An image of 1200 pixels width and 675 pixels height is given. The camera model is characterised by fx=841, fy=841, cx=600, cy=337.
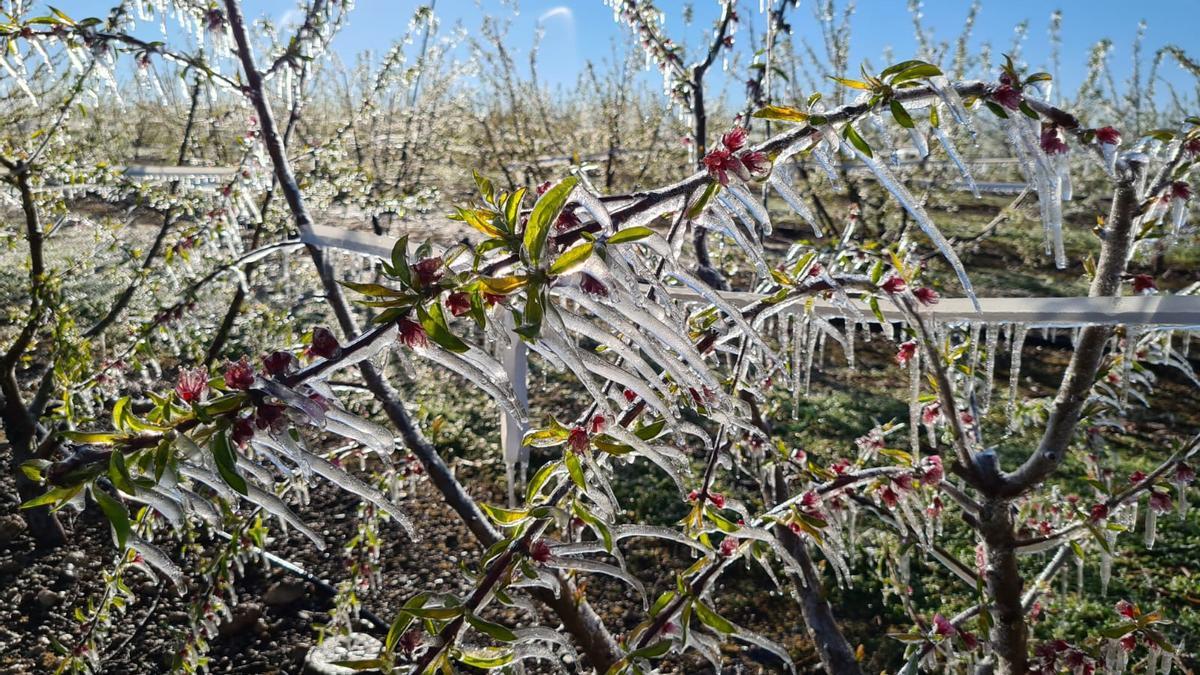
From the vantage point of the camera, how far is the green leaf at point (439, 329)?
679mm

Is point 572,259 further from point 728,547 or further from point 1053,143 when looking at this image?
point 728,547

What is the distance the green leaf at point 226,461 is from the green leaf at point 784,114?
61cm

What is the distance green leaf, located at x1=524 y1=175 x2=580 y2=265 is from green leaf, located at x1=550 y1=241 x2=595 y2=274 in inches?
0.7

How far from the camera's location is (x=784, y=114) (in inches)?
36.2

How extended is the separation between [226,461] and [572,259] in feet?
1.07

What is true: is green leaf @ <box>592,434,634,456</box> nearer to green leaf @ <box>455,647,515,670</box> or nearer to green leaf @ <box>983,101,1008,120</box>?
green leaf @ <box>455,647,515,670</box>

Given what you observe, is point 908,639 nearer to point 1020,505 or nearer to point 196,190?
point 1020,505

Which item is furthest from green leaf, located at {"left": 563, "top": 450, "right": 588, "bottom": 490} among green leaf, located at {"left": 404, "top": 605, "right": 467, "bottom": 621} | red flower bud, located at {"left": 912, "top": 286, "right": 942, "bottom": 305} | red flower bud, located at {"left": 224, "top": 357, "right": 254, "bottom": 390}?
red flower bud, located at {"left": 912, "top": 286, "right": 942, "bottom": 305}

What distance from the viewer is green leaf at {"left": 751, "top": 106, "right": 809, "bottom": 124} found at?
2.98ft

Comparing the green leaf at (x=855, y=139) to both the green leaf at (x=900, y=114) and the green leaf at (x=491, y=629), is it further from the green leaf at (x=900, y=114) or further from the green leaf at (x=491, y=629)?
the green leaf at (x=491, y=629)

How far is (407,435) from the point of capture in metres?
2.17

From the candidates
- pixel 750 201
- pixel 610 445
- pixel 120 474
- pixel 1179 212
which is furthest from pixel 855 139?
pixel 1179 212

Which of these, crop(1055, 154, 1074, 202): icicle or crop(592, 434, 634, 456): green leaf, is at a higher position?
crop(1055, 154, 1074, 202): icicle

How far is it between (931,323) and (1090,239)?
10801mm
